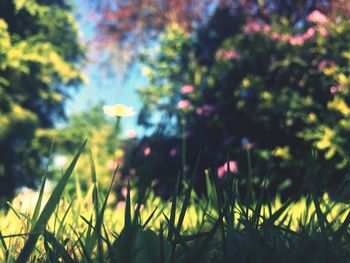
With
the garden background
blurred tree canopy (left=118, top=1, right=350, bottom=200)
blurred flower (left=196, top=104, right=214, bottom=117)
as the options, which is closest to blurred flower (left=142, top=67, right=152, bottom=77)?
the garden background

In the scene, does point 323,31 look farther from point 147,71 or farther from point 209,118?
point 147,71

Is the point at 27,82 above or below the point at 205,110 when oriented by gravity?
above

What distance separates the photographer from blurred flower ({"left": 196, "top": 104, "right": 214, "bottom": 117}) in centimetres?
539

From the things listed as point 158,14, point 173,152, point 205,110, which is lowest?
point 173,152

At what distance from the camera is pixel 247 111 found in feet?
16.1

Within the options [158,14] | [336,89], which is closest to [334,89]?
[336,89]

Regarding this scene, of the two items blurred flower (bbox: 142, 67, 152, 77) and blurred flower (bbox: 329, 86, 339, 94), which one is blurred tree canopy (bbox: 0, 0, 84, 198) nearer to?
blurred flower (bbox: 142, 67, 152, 77)

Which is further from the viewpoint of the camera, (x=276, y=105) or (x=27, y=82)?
(x=27, y=82)

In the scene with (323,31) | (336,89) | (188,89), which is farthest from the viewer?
(188,89)

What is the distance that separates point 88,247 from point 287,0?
8.81 metres

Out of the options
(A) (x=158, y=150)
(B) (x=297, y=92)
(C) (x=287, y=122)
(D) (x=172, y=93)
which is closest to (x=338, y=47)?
(B) (x=297, y=92)

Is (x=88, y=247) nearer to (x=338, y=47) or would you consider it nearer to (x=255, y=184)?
(x=255, y=184)

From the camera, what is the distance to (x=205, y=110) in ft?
17.8

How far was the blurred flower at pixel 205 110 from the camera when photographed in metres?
5.39
